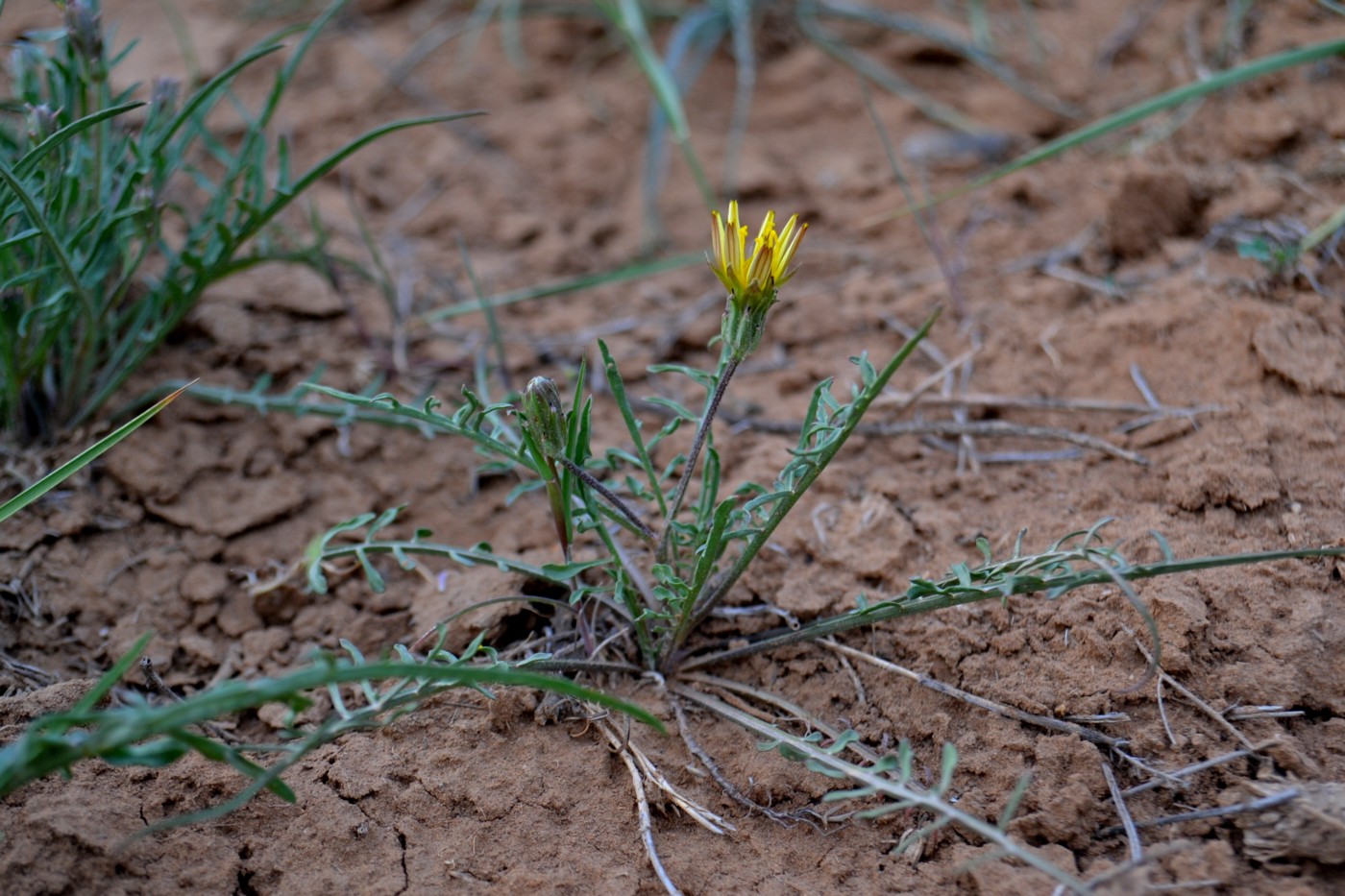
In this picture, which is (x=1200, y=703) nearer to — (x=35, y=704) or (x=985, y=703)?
(x=985, y=703)

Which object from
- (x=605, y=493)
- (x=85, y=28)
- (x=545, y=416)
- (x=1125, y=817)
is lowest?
(x=1125, y=817)

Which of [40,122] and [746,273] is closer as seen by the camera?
[746,273]

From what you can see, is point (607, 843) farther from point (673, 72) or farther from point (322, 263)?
point (673, 72)

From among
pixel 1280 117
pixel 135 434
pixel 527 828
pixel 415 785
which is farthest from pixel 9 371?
pixel 1280 117

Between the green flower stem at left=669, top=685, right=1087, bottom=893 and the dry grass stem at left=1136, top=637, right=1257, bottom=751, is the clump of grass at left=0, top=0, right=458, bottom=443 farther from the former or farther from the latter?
the dry grass stem at left=1136, top=637, right=1257, bottom=751

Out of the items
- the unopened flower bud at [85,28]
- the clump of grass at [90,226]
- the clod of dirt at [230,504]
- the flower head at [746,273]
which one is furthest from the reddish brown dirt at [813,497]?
the unopened flower bud at [85,28]

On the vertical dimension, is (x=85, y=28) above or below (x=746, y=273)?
above

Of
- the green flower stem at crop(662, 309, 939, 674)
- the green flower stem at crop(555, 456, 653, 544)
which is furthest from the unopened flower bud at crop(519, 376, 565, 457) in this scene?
the green flower stem at crop(662, 309, 939, 674)

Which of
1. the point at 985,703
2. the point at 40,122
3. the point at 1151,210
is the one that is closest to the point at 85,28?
the point at 40,122
